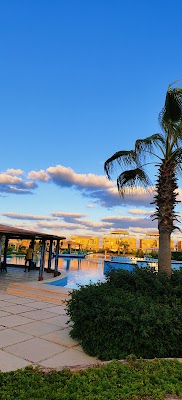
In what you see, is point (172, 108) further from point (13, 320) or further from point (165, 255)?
point (13, 320)

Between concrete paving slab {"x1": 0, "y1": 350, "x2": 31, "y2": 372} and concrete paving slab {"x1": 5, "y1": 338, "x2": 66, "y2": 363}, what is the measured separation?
108 millimetres

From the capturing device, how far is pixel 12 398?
262cm

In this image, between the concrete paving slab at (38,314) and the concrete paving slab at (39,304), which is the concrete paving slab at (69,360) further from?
the concrete paving slab at (39,304)

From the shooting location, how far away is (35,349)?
179 inches

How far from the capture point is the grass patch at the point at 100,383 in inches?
106

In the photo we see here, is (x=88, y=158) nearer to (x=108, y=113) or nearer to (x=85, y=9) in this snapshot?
(x=108, y=113)

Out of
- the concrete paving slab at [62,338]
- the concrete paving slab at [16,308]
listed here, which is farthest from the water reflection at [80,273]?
the concrete paving slab at [62,338]

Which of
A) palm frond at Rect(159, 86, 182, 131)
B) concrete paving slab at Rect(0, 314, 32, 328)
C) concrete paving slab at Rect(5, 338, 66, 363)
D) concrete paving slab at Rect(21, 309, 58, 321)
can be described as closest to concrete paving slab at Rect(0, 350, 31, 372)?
concrete paving slab at Rect(5, 338, 66, 363)

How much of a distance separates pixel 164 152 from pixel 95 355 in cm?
467

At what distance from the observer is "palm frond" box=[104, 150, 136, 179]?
721cm

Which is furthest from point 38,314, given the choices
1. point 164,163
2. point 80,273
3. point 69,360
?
point 80,273

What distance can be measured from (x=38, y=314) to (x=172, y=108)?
5881 millimetres

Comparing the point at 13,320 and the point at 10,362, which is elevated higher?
the point at 10,362

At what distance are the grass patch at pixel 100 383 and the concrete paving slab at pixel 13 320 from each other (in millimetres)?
2839
